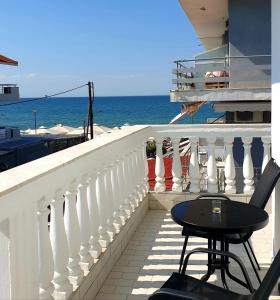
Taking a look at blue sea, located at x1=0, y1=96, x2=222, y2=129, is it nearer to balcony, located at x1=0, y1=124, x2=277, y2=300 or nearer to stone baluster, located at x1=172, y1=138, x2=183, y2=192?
stone baluster, located at x1=172, y1=138, x2=183, y2=192

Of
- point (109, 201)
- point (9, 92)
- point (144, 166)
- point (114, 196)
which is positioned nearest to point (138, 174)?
point (144, 166)

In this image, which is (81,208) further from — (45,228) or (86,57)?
(86,57)

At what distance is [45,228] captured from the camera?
7.38 feet

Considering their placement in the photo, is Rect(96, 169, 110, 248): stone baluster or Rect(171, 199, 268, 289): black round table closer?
Rect(171, 199, 268, 289): black round table

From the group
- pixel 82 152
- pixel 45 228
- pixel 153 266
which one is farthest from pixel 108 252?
pixel 45 228

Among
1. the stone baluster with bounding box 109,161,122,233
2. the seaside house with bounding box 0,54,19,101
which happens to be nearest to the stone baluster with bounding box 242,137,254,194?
the stone baluster with bounding box 109,161,122,233

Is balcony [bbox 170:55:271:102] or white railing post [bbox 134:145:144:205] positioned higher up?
balcony [bbox 170:55:271:102]

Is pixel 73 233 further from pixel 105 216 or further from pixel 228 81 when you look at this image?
pixel 228 81

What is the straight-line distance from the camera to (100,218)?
340cm

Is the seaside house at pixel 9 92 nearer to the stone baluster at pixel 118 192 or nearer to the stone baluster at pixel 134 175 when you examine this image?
the stone baluster at pixel 134 175

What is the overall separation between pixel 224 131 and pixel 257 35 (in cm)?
887

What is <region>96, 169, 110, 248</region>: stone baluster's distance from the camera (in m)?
3.38

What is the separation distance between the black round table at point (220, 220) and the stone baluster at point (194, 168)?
207 centimetres

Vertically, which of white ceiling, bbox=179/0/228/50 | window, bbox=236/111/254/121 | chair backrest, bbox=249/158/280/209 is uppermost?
white ceiling, bbox=179/0/228/50
